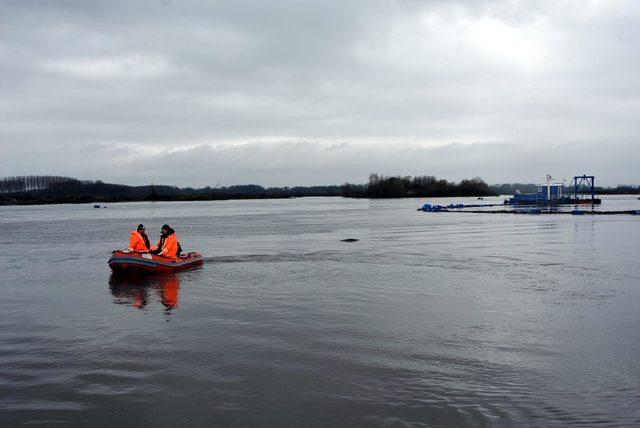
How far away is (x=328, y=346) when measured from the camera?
35.6 feet

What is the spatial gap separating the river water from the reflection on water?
97 millimetres

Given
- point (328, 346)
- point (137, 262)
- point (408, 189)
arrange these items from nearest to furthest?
point (328, 346), point (137, 262), point (408, 189)

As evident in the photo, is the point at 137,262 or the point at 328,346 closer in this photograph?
the point at 328,346

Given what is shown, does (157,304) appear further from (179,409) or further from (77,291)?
(179,409)

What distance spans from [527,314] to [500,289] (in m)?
3.43

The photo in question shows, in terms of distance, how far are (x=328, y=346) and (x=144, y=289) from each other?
939 cm

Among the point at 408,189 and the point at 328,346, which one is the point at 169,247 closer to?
the point at 328,346

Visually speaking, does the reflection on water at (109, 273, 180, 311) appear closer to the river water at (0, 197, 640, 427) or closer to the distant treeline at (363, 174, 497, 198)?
the river water at (0, 197, 640, 427)

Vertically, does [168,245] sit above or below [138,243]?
below

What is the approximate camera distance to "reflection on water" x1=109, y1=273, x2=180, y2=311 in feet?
52.0

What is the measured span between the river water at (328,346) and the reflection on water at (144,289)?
97 mm

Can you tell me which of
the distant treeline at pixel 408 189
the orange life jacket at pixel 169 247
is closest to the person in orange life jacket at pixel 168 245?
the orange life jacket at pixel 169 247

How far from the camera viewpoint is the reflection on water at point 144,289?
1584 cm

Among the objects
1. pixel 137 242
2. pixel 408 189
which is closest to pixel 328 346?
pixel 137 242
